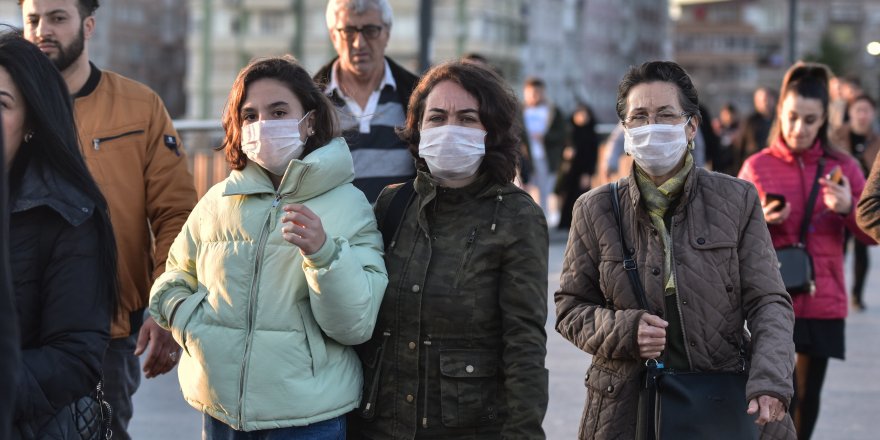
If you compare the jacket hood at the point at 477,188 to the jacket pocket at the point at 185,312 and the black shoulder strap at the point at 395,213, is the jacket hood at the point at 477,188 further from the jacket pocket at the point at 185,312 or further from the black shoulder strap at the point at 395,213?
the jacket pocket at the point at 185,312

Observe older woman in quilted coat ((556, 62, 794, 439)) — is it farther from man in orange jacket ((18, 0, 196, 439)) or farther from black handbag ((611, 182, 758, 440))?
man in orange jacket ((18, 0, 196, 439))

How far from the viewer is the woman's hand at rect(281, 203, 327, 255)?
12.9 ft

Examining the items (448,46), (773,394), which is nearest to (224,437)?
(773,394)

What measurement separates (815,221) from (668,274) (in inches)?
90.1

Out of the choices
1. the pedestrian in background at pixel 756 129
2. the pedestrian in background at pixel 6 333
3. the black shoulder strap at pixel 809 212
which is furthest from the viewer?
the pedestrian in background at pixel 756 129

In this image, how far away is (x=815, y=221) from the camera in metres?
6.54

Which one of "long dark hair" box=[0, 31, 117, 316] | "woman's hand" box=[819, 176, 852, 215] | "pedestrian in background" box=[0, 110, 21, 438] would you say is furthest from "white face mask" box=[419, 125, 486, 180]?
"woman's hand" box=[819, 176, 852, 215]

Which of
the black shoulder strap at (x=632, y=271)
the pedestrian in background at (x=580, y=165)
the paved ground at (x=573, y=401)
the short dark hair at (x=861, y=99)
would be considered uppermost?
the short dark hair at (x=861, y=99)

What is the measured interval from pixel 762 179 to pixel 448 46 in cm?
8285

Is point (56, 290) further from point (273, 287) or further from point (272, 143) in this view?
point (272, 143)

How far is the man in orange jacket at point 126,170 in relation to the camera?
17.6 feet

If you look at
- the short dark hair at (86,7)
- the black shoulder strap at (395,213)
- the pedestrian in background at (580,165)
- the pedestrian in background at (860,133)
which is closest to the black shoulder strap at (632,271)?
the black shoulder strap at (395,213)

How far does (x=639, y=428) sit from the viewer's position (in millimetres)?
4469

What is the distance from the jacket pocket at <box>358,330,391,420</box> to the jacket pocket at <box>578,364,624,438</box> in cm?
71
